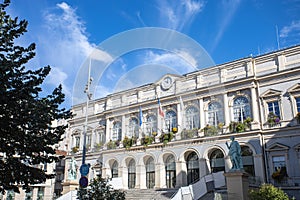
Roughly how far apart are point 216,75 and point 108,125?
43.6 ft

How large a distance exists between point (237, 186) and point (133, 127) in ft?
56.9

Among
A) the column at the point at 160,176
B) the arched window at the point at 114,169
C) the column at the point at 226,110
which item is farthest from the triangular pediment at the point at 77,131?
the column at the point at 226,110

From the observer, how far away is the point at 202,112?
88.5 ft

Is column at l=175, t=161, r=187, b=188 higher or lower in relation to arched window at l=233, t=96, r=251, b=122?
lower

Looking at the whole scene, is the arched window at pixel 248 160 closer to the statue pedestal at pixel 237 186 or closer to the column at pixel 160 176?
the column at pixel 160 176

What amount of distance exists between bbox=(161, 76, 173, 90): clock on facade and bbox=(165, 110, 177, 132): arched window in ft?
8.12

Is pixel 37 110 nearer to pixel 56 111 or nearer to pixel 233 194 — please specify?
pixel 56 111

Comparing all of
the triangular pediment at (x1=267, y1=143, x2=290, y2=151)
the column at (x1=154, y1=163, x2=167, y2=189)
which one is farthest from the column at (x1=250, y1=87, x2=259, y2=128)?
the column at (x1=154, y1=163, x2=167, y2=189)

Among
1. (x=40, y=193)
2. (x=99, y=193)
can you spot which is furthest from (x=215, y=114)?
(x=40, y=193)

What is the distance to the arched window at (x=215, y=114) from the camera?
26.2m

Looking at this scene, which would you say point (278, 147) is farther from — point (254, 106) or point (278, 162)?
point (254, 106)

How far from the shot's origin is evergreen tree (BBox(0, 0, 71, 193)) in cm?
1003

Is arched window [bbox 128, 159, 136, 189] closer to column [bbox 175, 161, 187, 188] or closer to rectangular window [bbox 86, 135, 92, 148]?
column [bbox 175, 161, 187, 188]

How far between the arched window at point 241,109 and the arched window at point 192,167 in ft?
16.5
